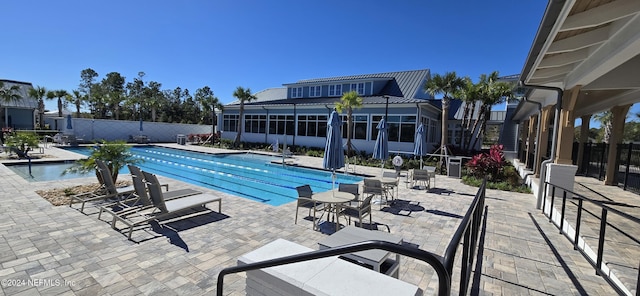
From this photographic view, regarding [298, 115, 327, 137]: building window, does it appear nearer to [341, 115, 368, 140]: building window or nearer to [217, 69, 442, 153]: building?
[217, 69, 442, 153]: building

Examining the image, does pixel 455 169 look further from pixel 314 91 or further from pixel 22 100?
pixel 22 100

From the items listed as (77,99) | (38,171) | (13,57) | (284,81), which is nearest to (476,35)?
(284,81)

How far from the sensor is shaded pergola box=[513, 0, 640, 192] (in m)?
3.64

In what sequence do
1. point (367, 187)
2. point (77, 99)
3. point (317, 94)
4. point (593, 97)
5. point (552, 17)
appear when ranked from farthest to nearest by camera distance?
point (77, 99), point (317, 94), point (593, 97), point (367, 187), point (552, 17)

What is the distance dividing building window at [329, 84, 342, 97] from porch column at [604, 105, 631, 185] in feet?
58.6

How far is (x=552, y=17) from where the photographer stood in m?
3.54

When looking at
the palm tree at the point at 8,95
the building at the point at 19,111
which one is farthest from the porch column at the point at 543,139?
the palm tree at the point at 8,95

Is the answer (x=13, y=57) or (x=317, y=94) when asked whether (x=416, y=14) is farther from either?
(x=13, y=57)

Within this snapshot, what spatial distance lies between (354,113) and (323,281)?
19.5 meters

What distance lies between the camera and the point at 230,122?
2908 cm

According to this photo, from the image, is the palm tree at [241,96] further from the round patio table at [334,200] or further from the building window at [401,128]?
the round patio table at [334,200]

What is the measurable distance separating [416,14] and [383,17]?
168 centimetres

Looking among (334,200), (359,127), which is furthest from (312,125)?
(334,200)

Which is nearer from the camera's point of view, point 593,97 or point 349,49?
point 593,97
